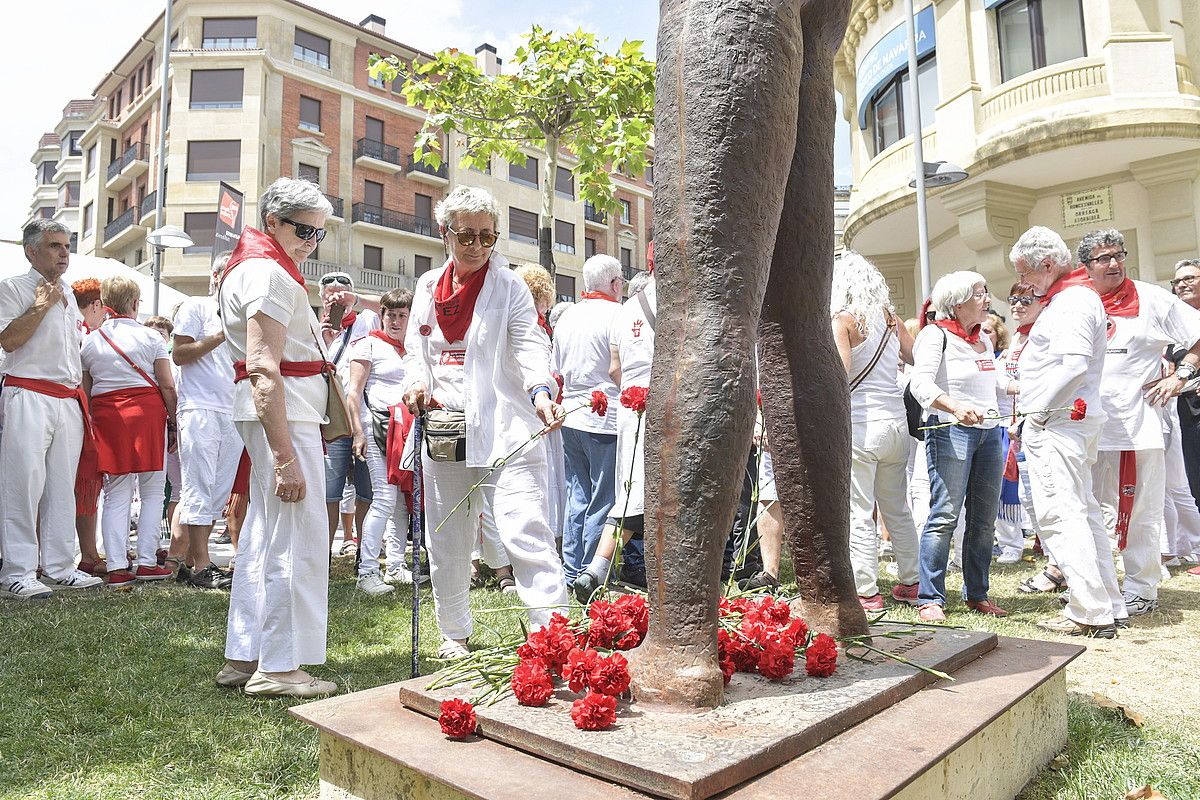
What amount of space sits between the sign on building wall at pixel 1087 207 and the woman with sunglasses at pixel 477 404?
16.6 meters

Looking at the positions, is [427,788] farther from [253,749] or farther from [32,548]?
[32,548]

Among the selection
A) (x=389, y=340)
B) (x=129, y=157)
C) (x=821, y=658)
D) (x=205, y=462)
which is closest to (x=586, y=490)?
(x=389, y=340)

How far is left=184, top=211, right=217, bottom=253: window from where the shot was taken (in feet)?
123

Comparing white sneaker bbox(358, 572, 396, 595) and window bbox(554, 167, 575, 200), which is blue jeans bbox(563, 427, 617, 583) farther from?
window bbox(554, 167, 575, 200)

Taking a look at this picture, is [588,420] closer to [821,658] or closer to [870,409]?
[870,409]

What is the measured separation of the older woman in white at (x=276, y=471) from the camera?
359 centimetres

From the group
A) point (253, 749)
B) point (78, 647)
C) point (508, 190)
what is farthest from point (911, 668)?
point (508, 190)

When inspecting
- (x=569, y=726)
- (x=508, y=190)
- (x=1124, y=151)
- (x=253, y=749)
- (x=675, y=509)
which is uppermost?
(x=508, y=190)

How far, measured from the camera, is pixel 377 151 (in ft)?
135

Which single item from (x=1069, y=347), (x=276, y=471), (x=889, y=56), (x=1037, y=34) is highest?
(x=889, y=56)

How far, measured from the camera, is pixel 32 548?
5969 mm

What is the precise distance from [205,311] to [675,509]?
5727mm

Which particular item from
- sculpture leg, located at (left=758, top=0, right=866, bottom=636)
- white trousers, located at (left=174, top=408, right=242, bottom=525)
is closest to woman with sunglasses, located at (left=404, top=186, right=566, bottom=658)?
sculpture leg, located at (left=758, top=0, right=866, bottom=636)

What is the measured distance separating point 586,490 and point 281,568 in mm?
3156
